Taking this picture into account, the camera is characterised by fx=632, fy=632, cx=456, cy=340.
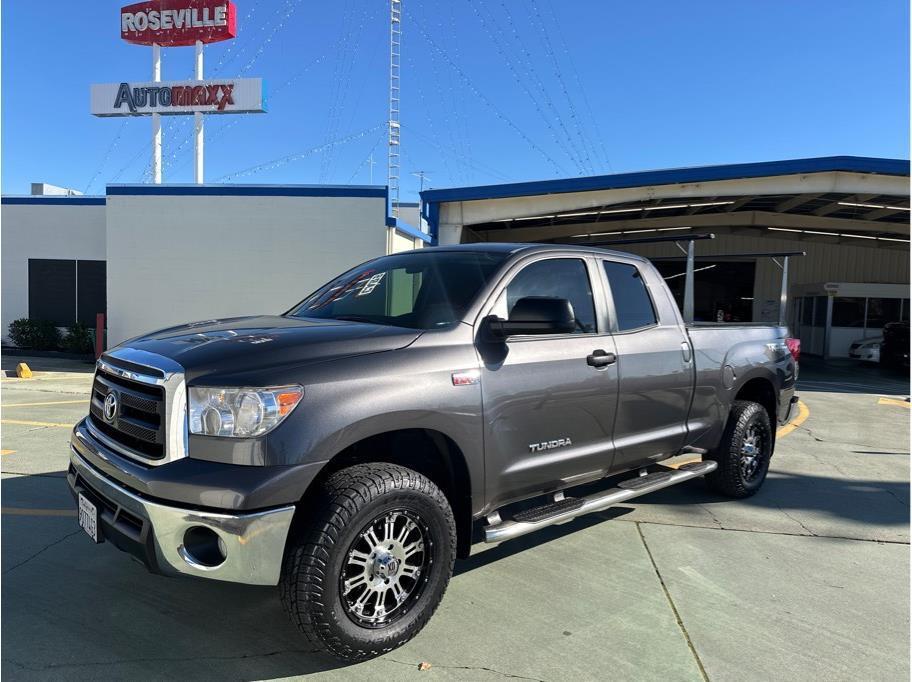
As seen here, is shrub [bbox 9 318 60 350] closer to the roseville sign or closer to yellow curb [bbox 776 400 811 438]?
the roseville sign

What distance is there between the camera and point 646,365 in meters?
4.20

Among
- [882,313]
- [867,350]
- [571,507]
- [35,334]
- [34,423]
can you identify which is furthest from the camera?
[882,313]

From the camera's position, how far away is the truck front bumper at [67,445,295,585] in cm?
→ 250

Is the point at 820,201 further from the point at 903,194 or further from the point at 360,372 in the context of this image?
the point at 360,372

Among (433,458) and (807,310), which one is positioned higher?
(807,310)

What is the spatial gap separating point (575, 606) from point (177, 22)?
2289cm

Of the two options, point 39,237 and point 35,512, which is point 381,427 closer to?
point 35,512

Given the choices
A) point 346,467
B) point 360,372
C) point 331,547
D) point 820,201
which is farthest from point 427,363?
point 820,201

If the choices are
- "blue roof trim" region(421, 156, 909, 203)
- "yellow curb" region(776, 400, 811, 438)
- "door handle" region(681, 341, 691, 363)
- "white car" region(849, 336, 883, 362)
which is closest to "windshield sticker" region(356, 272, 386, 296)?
"door handle" region(681, 341, 691, 363)

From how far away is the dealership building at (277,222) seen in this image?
1434 centimetres

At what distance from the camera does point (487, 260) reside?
381 centimetres

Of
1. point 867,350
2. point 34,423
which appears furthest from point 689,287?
point 867,350

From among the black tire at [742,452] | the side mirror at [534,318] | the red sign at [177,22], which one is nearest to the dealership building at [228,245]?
the red sign at [177,22]

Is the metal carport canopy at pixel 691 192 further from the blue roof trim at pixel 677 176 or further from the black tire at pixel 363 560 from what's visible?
the black tire at pixel 363 560
